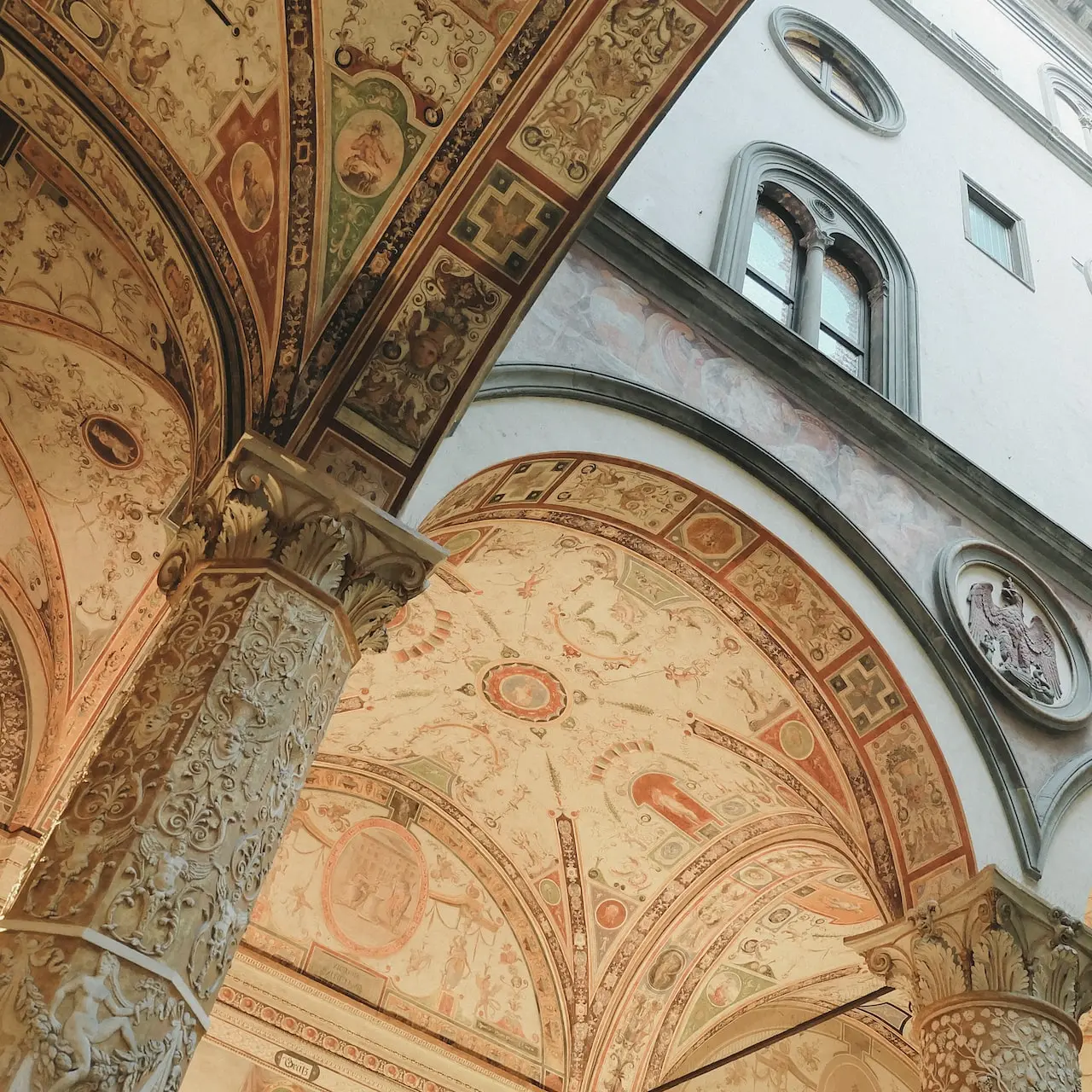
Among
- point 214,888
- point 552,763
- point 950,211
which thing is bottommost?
point 214,888

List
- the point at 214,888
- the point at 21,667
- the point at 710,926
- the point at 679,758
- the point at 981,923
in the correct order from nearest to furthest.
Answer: the point at 214,888
the point at 981,923
the point at 21,667
the point at 679,758
the point at 710,926

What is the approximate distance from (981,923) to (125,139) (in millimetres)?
5164

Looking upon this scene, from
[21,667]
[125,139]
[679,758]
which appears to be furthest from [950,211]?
[21,667]

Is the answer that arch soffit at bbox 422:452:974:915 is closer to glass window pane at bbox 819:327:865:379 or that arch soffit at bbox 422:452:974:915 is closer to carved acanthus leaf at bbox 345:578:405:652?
carved acanthus leaf at bbox 345:578:405:652

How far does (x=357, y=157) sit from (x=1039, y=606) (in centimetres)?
501

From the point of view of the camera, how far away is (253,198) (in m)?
4.79

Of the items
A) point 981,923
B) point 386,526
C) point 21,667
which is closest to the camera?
point 386,526

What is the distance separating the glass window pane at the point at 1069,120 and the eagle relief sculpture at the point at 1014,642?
7.46 m

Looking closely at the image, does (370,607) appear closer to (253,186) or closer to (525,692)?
(253,186)

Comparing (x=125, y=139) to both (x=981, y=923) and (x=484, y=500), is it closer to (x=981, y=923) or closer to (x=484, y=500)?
(x=484, y=500)

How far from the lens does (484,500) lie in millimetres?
5836

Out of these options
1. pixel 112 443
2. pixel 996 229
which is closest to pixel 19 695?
pixel 112 443

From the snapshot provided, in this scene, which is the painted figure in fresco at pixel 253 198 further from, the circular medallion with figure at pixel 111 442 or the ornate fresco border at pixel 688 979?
the ornate fresco border at pixel 688 979

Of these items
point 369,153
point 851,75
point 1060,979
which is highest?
point 851,75
